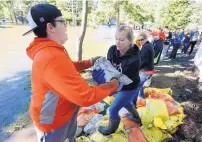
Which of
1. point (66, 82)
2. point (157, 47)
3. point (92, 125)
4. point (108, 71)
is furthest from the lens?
point (157, 47)

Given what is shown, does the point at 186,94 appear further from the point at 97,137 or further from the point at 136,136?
the point at 97,137

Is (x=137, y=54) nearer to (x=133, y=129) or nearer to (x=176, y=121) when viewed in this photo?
(x=133, y=129)

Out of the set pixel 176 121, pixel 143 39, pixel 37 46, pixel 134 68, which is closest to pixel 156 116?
pixel 176 121

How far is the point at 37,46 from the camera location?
164 cm

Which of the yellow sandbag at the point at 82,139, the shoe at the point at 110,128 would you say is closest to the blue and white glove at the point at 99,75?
the shoe at the point at 110,128

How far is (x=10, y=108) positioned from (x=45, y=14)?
12.9 feet

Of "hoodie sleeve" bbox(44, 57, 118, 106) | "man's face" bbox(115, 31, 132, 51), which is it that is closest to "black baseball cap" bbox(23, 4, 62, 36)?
"hoodie sleeve" bbox(44, 57, 118, 106)

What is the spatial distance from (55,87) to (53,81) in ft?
0.17

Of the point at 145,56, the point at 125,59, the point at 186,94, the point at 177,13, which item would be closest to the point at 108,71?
the point at 125,59

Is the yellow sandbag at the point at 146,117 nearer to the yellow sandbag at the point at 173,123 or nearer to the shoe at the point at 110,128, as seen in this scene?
the yellow sandbag at the point at 173,123

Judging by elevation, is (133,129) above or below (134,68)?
below

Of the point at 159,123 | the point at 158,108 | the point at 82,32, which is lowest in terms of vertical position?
the point at 159,123

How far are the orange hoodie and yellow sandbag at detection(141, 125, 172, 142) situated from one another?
6.10 feet

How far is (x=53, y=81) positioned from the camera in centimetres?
151
